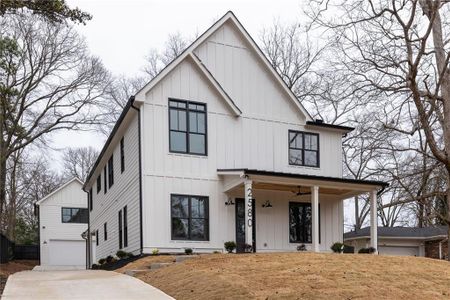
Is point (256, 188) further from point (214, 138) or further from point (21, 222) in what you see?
point (21, 222)

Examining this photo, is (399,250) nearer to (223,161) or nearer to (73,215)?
(223,161)

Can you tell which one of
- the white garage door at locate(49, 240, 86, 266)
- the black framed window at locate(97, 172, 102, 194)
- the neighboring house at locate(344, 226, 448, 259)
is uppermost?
the black framed window at locate(97, 172, 102, 194)

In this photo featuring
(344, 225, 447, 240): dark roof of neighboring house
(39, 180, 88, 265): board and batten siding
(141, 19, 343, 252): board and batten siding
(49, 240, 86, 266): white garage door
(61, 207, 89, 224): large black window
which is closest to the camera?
(141, 19, 343, 252): board and batten siding

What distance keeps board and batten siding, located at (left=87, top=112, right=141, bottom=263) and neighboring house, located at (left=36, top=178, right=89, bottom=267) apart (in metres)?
13.6

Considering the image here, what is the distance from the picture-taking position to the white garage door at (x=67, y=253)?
40.6 meters

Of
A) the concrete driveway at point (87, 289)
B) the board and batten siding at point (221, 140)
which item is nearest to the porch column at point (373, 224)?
the board and batten siding at point (221, 140)

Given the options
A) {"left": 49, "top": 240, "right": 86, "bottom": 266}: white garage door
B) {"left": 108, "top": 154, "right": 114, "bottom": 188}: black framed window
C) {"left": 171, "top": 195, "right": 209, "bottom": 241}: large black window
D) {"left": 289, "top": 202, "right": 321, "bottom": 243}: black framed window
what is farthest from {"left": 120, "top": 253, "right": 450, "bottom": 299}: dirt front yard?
{"left": 49, "top": 240, "right": 86, "bottom": 266}: white garage door

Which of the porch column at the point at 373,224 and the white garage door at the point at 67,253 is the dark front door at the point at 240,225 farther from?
the white garage door at the point at 67,253

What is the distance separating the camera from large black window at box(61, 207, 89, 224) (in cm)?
4221

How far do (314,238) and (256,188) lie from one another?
9.49 ft

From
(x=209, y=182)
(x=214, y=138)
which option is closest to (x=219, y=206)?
(x=209, y=182)

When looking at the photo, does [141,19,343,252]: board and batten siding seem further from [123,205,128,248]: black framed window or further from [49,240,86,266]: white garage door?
[49,240,86,266]: white garage door

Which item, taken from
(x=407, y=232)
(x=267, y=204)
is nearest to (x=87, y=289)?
(x=267, y=204)

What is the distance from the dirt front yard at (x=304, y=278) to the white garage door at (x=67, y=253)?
97.1 feet
